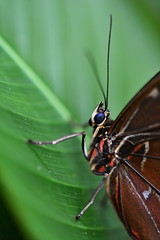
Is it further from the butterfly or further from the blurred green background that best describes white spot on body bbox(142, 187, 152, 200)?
the blurred green background

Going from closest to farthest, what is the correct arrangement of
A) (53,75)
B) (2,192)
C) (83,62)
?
1. (2,192)
2. (53,75)
3. (83,62)

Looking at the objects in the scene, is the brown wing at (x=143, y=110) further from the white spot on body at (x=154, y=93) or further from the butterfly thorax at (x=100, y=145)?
the butterfly thorax at (x=100, y=145)

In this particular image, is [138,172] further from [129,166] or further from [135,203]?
[135,203]

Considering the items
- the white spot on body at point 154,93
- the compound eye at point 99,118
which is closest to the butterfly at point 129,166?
the compound eye at point 99,118

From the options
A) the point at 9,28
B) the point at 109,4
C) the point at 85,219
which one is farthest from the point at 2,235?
the point at 109,4

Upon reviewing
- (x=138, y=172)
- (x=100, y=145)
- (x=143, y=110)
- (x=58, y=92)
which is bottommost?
(x=138, y=172)

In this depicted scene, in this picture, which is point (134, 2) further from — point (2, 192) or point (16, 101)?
point (2, 192)

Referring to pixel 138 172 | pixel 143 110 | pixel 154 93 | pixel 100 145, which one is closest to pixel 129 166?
pixel 138 172
